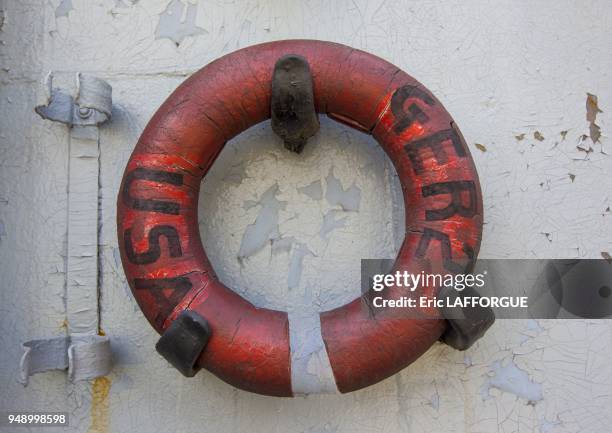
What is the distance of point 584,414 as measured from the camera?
1.51 meters

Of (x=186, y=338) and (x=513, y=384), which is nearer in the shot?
(x=186, y=338)

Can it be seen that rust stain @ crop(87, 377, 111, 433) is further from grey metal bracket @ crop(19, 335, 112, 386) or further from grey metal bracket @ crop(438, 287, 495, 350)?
grey metal bracket @ crop(438, 287, 495, 350)

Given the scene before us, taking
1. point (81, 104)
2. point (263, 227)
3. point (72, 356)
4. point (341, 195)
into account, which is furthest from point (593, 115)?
point (72, 356)

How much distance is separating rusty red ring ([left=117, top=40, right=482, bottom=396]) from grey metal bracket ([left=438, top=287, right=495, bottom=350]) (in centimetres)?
3

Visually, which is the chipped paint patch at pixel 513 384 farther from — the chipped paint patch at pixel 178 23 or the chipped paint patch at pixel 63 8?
the chipped paint patch at pixel 63 8

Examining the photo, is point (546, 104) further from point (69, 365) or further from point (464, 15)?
point (69, 365)

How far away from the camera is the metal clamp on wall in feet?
4.74

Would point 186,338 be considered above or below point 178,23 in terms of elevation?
below

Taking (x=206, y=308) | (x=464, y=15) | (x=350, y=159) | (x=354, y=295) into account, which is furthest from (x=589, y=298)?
(x=206, y=308)

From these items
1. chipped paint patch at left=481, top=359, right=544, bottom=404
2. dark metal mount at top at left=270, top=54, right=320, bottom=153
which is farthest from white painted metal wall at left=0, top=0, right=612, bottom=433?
dark metal mount at top at left=270, top=54, right=320, bottom=153

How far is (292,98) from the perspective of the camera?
1.33m

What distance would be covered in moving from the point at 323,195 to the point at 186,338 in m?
0.55

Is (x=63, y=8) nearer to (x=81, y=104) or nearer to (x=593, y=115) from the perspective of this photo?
(x=81, y=104)

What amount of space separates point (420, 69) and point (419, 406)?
93cm
